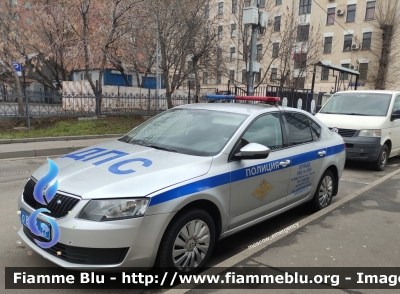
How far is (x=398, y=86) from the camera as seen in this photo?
115ft

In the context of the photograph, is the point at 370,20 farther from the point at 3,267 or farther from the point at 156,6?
the point at 3,267

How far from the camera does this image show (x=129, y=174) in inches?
115

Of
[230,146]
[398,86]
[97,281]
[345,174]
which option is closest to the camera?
[97,281]

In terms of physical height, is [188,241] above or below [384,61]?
below

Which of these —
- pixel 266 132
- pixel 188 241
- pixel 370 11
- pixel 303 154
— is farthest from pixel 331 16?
pixel 188 241

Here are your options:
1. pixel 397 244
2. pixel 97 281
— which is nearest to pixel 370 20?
pixel 397 244

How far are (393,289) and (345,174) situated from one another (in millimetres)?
5048

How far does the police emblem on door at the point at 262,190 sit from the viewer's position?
12.2 feet

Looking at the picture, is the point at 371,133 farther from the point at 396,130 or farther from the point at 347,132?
the point at 396,130

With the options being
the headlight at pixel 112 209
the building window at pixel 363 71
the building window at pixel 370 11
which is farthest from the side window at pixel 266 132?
the building window at pixel 370 11

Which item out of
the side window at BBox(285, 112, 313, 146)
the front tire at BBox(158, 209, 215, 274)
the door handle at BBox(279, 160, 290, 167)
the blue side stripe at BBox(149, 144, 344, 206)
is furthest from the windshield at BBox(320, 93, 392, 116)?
the front tire at BBox(158, 209, 215, 274)

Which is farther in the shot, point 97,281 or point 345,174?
point 345,174

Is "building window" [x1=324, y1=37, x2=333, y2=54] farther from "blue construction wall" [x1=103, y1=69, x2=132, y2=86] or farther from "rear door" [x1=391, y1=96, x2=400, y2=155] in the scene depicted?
"rear door" [x1=391, y1=96, x2=400, y2=155]

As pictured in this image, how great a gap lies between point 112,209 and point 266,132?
2.15m
